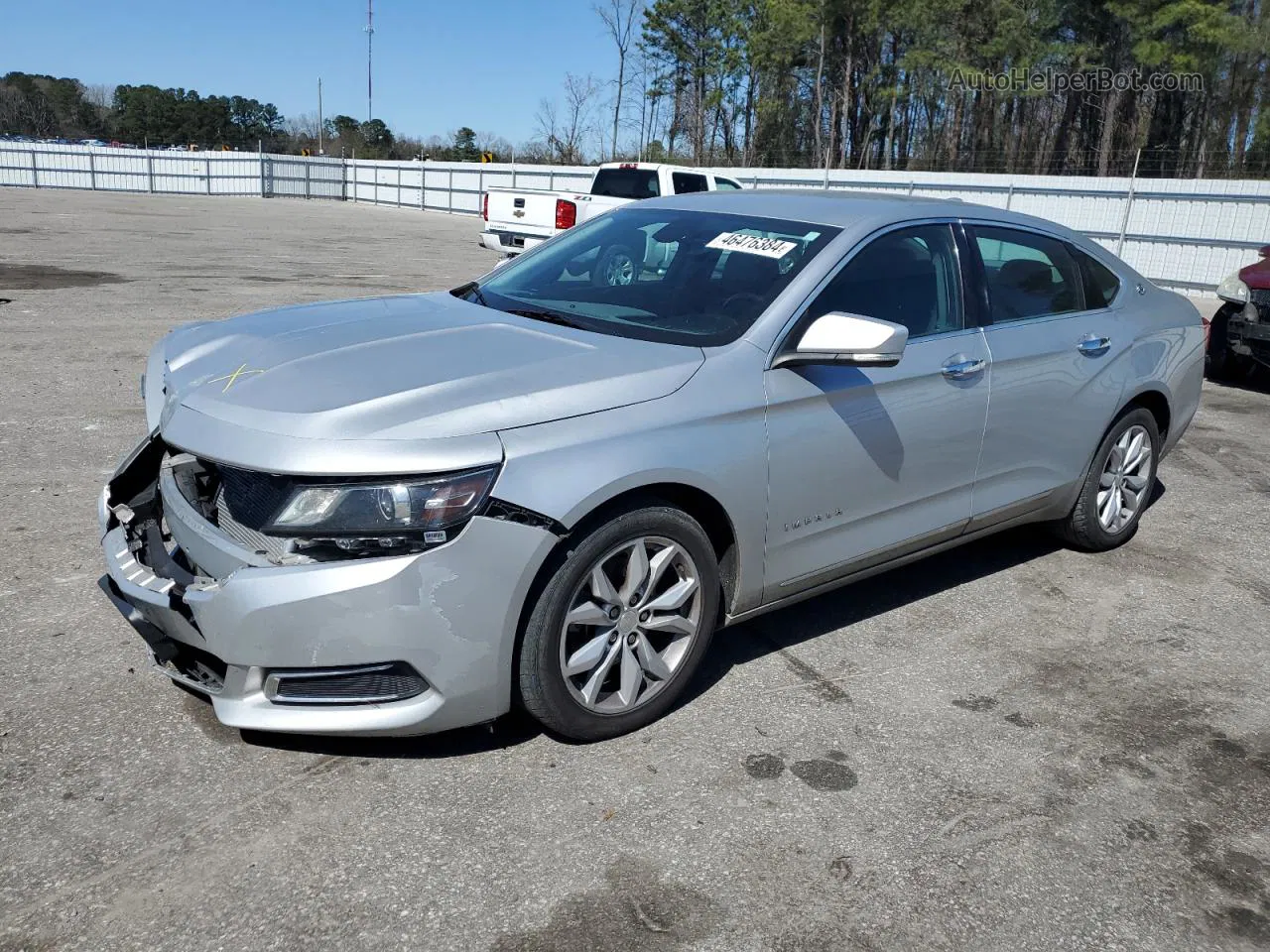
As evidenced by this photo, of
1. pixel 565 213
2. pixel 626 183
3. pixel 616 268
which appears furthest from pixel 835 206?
pixel 626 183

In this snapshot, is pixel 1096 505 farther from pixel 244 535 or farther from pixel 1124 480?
pixel 244 535

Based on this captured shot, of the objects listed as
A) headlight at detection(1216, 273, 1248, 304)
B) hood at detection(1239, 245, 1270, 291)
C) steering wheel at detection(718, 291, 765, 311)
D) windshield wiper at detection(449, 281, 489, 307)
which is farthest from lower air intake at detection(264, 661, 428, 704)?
hood at detection(1239, 245, 1270, 291)

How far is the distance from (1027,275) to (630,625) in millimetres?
2622

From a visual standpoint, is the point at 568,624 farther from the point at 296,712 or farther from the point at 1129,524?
the point at 1129,524

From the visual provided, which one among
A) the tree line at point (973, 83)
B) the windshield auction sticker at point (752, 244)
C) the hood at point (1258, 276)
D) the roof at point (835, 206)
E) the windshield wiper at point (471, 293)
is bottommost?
the windshield wiper at point (471, 293)

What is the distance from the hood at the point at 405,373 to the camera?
9.83 ft

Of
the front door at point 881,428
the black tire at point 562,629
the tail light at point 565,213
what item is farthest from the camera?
the tail light at point 565,213

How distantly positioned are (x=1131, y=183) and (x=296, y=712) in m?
20.5

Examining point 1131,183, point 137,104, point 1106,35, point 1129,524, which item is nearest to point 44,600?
point 1129,524

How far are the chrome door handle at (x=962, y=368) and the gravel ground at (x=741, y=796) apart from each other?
3.45ft

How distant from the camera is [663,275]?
164 inches

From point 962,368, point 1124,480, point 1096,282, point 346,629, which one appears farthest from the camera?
point 1124,480

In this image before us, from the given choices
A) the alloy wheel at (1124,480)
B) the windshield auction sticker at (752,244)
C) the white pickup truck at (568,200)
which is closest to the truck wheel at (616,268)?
the windshield auction sticker at (752,244)

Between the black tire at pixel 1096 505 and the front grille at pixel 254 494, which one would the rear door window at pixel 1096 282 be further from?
the front grille at pixel 254 494
